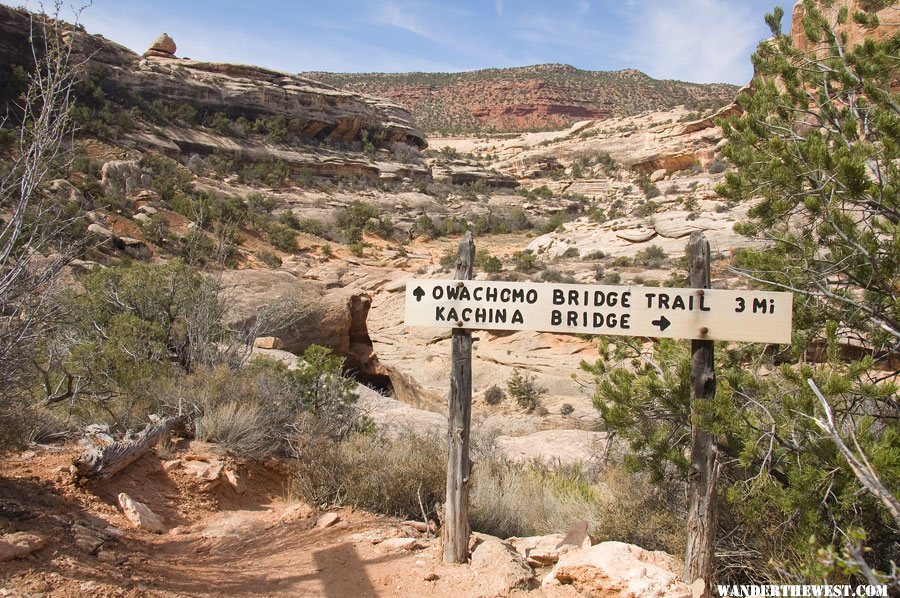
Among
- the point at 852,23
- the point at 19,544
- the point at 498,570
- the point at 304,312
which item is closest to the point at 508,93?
the point at 852,23

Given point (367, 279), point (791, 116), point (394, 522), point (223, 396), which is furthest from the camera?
point (367, 279)

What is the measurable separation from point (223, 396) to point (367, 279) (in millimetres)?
15743

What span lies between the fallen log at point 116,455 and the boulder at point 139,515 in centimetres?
26

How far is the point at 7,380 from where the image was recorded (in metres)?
3.89

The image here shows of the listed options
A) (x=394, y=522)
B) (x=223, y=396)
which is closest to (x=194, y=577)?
(x=394, y=522)

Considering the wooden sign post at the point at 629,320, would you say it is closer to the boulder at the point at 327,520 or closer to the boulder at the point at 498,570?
the boulder at the point at 498,570

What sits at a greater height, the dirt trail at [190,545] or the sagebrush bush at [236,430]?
the sagebrush bush at [236,430]

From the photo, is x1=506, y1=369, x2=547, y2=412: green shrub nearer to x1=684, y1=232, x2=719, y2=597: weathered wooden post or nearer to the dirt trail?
the dirt trail

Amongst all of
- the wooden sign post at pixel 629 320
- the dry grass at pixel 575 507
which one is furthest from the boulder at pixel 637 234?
the wooden sign post at pixel 629 320

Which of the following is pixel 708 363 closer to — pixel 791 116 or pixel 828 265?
pixel 828 265

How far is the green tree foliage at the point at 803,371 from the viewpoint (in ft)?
9.84

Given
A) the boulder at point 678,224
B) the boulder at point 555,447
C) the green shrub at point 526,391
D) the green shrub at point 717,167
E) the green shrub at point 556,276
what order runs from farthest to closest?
the green shrub at point 717,167
the boulder at point 678,224
the green shrub at point 556,276
the green shrub at point 526,391
the boulder at point 555,447

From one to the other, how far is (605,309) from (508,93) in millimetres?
97426

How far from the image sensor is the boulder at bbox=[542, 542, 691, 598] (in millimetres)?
3027
